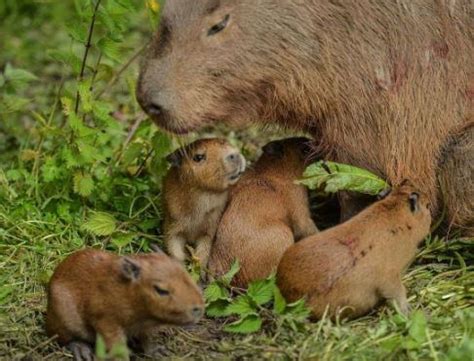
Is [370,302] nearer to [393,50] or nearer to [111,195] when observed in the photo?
[393,50]

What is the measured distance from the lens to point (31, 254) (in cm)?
692

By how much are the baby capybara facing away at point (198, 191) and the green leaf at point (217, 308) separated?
1.22ft

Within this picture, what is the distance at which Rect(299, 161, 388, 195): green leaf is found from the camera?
6410mm

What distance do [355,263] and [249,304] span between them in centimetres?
60

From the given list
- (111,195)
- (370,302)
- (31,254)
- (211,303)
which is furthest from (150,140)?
(370,302)

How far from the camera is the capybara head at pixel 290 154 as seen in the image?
22.2 ft

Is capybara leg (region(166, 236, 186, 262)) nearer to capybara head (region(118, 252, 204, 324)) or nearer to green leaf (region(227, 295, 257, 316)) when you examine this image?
green leaf (region(227, 295, 257, 316))

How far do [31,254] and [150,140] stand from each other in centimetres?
126

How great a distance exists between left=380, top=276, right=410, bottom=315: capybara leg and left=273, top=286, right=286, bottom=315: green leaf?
51cm

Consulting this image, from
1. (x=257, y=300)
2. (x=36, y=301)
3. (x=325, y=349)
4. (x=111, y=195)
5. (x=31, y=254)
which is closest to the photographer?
(x=325, y=349)

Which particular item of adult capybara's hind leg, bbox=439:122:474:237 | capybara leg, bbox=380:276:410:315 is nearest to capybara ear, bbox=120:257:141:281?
capybara leg, bbox=380:276:410:315

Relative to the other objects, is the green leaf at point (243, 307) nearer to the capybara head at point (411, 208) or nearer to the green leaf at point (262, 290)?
the green leaf at point (262, 290)

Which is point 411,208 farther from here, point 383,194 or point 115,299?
point 115,299

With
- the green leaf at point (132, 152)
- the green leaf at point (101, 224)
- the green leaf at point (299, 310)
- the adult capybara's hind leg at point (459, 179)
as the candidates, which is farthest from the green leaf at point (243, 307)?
the green leaf at point (132, 152)
